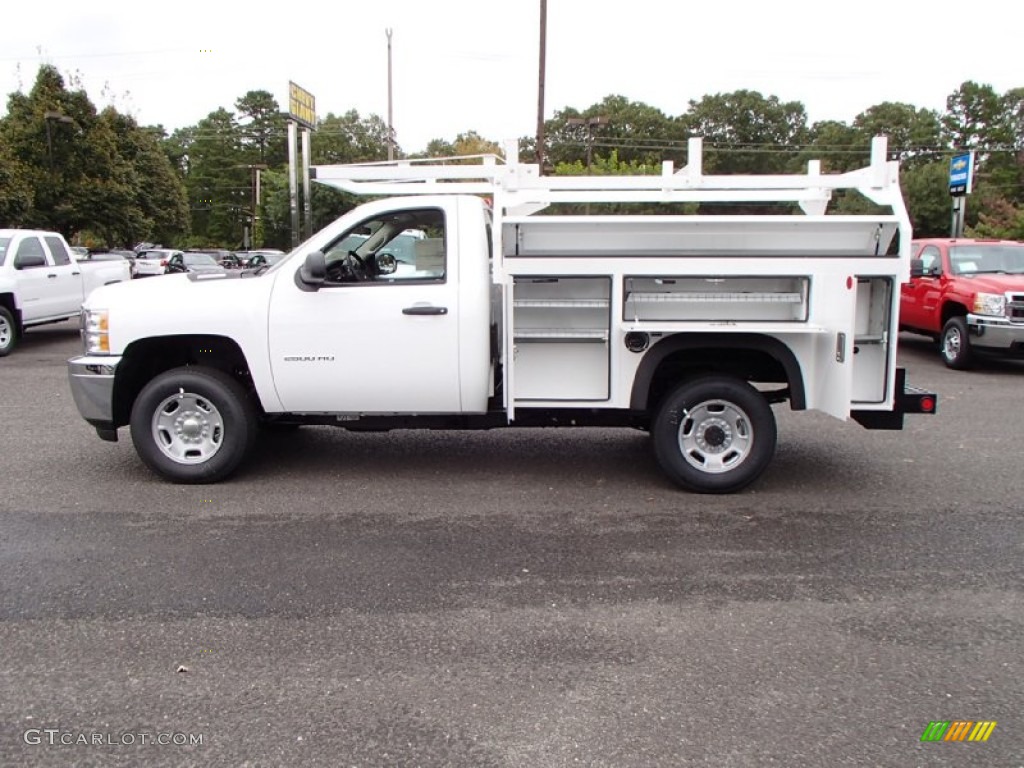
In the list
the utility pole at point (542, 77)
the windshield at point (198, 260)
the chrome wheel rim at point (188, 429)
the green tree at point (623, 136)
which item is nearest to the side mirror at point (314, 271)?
the chrome wheel rim at point (188, 429)

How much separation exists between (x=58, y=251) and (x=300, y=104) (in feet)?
A: 83.7

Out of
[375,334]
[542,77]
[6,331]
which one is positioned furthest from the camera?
[542,77]

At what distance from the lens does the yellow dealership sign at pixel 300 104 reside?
34.7 metres

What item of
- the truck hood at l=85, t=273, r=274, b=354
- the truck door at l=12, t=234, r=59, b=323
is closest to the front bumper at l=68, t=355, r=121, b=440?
the truck hood at l=85, t=273, r=274, b=354

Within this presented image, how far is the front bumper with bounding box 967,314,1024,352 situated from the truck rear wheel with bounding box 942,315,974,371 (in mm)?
152

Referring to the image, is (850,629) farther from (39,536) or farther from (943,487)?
(39,536)

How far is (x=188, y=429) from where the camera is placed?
236 inches

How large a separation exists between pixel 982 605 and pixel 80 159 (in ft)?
108

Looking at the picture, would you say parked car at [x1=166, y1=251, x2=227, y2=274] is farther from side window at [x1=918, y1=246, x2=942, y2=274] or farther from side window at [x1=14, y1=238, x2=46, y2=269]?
side window at [x1=918, y1=246, x2=942, y2=274]

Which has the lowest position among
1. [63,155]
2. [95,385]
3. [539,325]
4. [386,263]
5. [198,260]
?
[95,385]

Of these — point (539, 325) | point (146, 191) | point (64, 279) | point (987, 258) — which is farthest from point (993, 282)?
point (146, 191)

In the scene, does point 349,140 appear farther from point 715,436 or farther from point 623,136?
point 715,436

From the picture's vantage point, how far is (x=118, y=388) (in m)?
6.03

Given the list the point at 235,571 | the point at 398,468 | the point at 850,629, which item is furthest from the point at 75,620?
the point at 850,629
